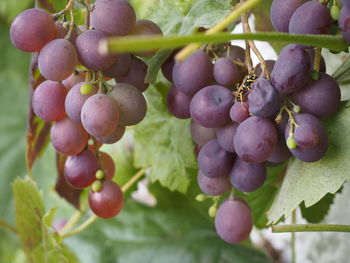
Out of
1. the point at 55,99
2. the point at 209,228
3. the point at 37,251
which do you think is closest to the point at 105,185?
the point at 55,99

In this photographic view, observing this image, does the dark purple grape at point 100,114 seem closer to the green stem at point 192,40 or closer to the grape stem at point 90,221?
the green stem at point 192,40

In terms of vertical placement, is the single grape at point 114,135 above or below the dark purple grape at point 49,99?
below

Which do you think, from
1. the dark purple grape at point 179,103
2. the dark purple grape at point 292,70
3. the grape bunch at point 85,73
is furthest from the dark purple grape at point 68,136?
the dark purple grape at point 292,70

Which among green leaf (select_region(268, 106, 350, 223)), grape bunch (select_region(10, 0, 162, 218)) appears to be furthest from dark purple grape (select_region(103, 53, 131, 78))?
green leaf (select_region(268, 106, 350, 223))

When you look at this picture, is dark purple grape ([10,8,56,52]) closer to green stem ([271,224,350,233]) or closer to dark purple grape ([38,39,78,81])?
dark purple grape ([38,39,78,81])

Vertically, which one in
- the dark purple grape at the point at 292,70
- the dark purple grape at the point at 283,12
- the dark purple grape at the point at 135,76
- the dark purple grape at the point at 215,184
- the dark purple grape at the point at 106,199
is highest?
the dark purple grape at the point at 283,12

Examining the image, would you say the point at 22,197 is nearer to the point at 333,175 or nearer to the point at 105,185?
the point at 105,185

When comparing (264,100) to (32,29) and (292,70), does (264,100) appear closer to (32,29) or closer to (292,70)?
(292,70)
